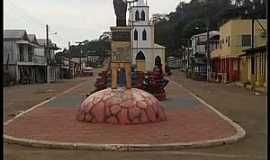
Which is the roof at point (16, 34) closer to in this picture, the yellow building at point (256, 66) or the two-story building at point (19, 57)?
the two-story building at point (19, 57)

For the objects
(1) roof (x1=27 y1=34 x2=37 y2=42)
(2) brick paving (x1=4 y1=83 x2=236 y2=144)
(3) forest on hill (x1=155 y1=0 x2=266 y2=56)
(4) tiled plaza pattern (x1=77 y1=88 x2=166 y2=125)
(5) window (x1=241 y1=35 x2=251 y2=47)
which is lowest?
(2) brick paving (x1=4 y1=83 x2=236 y2=144)

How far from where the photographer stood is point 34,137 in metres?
12.4

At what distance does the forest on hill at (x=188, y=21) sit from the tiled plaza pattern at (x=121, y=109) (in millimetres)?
73154

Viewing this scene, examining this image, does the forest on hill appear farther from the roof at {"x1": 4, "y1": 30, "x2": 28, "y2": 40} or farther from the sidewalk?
the sidewalk

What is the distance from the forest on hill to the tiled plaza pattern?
240 feet

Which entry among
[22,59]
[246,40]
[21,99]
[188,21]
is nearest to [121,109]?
[21,99]

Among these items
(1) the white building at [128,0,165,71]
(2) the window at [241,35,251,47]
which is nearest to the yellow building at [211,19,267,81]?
(2) the window at [241,35,251,47]

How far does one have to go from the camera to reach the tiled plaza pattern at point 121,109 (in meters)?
15.3

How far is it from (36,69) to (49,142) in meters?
55.3

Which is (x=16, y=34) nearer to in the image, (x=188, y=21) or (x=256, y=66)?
(x=256, y=66)

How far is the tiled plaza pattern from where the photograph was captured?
15266 mm

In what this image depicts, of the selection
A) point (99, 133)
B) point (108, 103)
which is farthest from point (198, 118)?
point (99, 133)

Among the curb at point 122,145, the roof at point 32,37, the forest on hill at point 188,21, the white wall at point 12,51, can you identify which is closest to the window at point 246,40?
the white wall at point 12,51

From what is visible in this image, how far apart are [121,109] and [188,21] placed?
89155 mm
